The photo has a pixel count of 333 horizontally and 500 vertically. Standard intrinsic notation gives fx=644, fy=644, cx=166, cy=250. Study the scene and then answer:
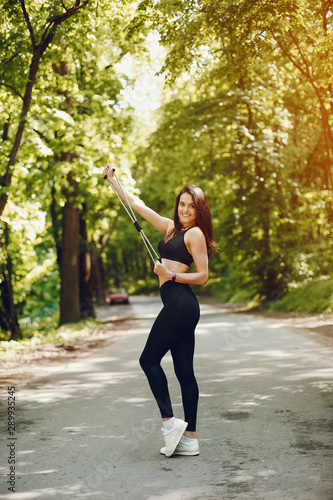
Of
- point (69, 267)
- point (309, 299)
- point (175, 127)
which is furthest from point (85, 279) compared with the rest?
point (309, 299)

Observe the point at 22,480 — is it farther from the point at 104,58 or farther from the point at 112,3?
the point at 104,58

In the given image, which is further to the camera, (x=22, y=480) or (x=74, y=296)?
(x=74, y=296)

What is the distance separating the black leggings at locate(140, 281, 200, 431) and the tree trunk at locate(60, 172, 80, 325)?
1493cm

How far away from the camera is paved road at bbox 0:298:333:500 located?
413 centimetres

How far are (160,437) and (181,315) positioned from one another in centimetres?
136

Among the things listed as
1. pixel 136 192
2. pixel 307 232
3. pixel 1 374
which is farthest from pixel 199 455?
pixel 307 232

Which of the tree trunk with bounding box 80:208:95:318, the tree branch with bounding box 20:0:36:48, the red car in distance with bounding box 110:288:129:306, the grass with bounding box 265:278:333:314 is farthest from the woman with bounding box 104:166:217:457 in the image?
the red car in distance with bounding box 110:288:129:306

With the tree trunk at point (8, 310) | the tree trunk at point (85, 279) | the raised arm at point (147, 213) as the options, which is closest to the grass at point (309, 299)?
the tree trunk at point (85, 279)

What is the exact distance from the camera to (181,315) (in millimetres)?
4961

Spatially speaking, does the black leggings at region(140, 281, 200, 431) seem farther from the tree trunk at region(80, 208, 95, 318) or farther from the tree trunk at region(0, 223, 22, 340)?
the tree trunk at region(80, 208, 95, 318)

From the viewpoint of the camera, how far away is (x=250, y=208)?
25.0m

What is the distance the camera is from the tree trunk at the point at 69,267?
19.8m

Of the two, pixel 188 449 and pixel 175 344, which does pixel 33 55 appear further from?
pixel 188 449

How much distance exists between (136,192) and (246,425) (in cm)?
1114
